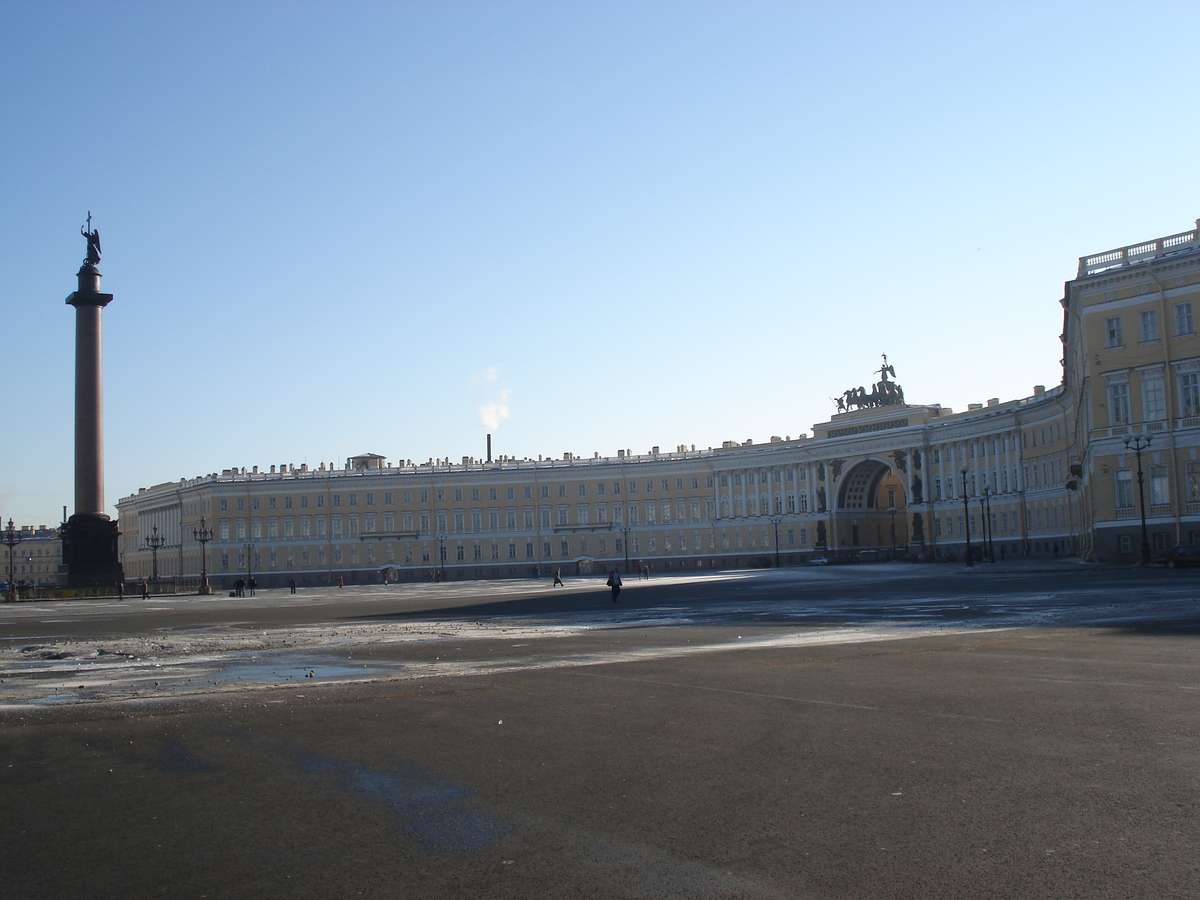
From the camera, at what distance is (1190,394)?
175ft

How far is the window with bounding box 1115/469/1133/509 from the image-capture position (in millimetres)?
55031

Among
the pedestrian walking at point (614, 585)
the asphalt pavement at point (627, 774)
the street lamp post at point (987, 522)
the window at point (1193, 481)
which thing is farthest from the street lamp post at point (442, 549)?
the asphalt pavement at point (627, 774)

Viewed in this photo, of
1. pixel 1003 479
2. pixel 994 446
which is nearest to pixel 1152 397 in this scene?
pixel 1003 479

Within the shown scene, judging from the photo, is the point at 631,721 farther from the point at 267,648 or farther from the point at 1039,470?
the point at 1039,470

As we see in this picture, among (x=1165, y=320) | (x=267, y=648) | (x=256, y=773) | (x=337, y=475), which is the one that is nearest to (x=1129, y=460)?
(x=1165, y=320)

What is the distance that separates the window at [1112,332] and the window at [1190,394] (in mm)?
4136

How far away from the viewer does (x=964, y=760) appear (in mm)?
8438

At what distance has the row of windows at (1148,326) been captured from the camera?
53.4m

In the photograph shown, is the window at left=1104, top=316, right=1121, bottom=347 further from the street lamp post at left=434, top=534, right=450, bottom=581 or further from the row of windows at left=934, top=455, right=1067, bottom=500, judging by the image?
the street lamp post at left=434, top=534, right=450, bottom=581

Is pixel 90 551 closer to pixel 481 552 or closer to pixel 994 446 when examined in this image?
pixel 481 552

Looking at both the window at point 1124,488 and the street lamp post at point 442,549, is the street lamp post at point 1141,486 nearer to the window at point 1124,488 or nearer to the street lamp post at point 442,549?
the window at point 1124,488

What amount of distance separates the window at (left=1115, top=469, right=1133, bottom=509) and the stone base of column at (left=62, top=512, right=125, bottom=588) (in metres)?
61.8

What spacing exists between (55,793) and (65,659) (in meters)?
14.5

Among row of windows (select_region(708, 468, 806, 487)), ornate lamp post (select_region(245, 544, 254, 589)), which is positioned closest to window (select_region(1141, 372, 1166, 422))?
row of windows (select_region(708, 468, 806, 487))
